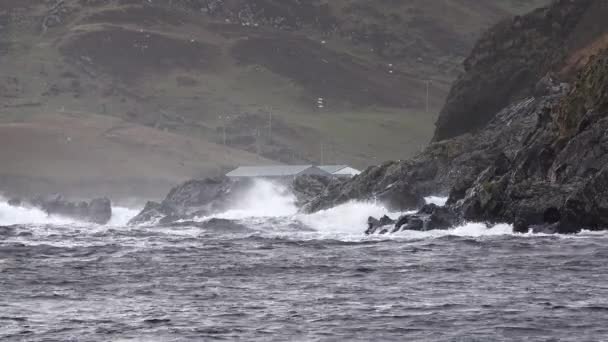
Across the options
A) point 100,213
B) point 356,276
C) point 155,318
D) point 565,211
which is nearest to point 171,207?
point 100,213

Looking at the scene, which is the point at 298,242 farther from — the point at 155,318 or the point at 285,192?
the point at 285,192

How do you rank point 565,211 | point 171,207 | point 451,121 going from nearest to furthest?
point 565,211 → point 451,121 → point 171,207

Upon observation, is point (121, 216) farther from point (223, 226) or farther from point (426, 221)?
point (426, 221)

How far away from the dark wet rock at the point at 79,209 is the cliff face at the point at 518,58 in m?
39.9

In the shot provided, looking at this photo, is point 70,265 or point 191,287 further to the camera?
point 70,265

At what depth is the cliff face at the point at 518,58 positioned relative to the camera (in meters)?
109

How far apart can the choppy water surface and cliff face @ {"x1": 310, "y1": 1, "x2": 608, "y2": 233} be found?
213 cm

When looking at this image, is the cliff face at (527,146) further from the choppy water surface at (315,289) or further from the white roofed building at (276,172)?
the white roofed building at (276,172)

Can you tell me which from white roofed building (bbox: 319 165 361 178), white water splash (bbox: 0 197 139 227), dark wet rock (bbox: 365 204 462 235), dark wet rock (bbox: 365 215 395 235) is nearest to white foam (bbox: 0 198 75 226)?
white water splash (bbox: 0 197 139 227)

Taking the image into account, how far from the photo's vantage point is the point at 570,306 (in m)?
37.1

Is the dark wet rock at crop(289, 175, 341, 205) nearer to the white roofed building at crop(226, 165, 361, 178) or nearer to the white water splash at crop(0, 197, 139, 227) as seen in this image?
the white roofed building at crop(226, 165, 361, 178)

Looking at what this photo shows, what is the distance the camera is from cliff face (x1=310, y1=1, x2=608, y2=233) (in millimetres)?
61688

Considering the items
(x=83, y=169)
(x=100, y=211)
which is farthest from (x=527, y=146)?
(x=83, y=169)

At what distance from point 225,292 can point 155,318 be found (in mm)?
6254
